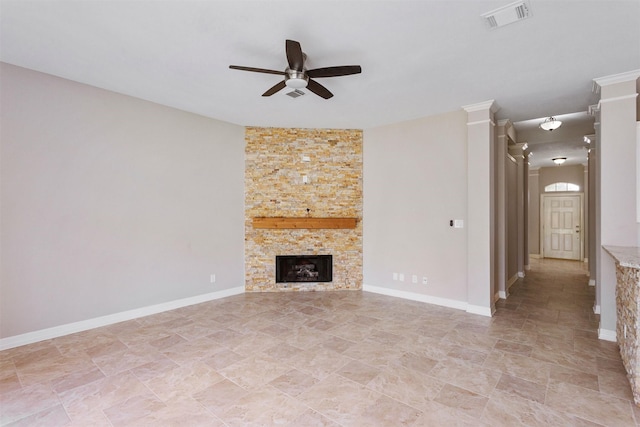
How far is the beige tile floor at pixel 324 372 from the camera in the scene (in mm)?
2127

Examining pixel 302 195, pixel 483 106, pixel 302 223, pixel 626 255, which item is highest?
pixel 483 106

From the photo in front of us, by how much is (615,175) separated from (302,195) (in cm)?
414

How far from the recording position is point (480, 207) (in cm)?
420

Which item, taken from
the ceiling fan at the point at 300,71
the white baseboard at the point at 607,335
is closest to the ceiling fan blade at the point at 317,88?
the ceiling fan at the point at 300,71

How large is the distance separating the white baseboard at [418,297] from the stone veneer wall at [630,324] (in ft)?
5.76

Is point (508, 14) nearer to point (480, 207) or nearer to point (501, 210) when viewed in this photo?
point (480, 207)

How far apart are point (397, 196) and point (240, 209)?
2.70 metres

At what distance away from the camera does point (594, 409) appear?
2176 millimetres

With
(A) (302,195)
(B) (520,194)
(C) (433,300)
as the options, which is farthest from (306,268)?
(B) (520,194)

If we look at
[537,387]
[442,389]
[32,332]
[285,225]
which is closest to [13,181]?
[32,332]

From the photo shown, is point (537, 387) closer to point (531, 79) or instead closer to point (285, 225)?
point (531, 79)

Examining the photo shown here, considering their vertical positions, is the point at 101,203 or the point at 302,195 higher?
the point at 302,195

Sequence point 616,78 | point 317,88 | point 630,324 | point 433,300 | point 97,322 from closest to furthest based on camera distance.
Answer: point 630,324 → point 317,88 → point 616,78 → point 97,322 → point 433,300

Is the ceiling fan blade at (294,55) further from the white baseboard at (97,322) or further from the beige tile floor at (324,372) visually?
the white baseboard at (97,322)
